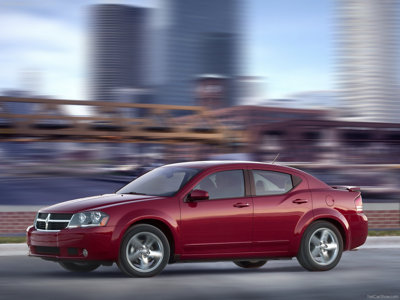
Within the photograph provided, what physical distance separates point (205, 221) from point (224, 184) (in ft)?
2.26

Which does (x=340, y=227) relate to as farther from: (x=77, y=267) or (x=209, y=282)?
(x=77, y=267)

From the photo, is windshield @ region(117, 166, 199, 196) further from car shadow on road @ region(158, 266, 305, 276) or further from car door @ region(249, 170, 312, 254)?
car shadow on road @ region(158, 266, 305, 276)

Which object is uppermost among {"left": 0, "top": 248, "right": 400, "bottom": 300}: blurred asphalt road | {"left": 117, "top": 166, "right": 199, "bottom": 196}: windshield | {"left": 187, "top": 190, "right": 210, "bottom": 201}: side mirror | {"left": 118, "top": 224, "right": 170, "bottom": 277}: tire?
{"left": 117, "top": 166, "right": 199, "bottom": 196}: windshield

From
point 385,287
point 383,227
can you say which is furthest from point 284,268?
point 383,227

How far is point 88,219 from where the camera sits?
28.4ft

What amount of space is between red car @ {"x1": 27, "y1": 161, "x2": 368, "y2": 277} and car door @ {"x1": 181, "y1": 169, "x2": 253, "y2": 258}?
13 millimetres

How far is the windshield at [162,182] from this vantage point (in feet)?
30.7

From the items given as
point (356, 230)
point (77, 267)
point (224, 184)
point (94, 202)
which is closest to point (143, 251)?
point (94, 202)

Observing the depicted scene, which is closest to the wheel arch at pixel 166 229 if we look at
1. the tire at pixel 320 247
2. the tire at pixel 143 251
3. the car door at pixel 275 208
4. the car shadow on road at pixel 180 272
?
the tire at pixel 143 251

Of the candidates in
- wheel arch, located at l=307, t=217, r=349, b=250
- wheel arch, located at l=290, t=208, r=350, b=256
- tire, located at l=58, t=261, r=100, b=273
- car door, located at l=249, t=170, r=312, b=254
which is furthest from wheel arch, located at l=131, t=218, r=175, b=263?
wheel arch, located at l=307, t=217, r=349, b=250

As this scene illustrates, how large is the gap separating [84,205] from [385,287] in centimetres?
374

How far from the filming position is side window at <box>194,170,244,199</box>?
369 inches

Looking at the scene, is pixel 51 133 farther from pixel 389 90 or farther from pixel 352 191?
pixel 389 90

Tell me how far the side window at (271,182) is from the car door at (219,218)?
0.23 meters
